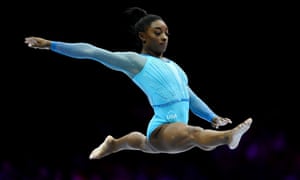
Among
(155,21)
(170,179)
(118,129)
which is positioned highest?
(155,21)

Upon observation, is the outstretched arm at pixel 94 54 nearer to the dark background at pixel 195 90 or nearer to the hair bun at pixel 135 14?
the hair bun at pixel 135 14

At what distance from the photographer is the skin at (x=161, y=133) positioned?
2520mm

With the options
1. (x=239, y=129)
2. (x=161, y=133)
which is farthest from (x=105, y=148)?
(x=239, y=129)

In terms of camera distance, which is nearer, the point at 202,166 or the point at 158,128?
the point at 158,128

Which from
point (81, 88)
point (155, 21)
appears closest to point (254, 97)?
point (81, 88)

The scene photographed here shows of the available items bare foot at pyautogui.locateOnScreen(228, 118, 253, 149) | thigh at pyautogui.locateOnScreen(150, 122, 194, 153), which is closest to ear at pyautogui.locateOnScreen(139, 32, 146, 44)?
thigh at pyautogui.locateOnScreen(150, 122, 194, 153)

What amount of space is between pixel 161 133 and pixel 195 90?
215 cm

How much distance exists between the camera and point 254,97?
16.3 feet

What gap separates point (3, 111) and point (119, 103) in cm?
109

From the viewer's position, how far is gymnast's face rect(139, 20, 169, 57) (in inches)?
118

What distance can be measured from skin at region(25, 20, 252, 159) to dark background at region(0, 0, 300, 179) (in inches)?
66.2

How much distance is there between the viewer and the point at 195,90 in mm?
4914

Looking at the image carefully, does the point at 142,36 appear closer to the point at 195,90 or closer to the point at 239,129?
the point at 239,129

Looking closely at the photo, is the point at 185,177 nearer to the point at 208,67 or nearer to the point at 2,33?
the point at 208,67
